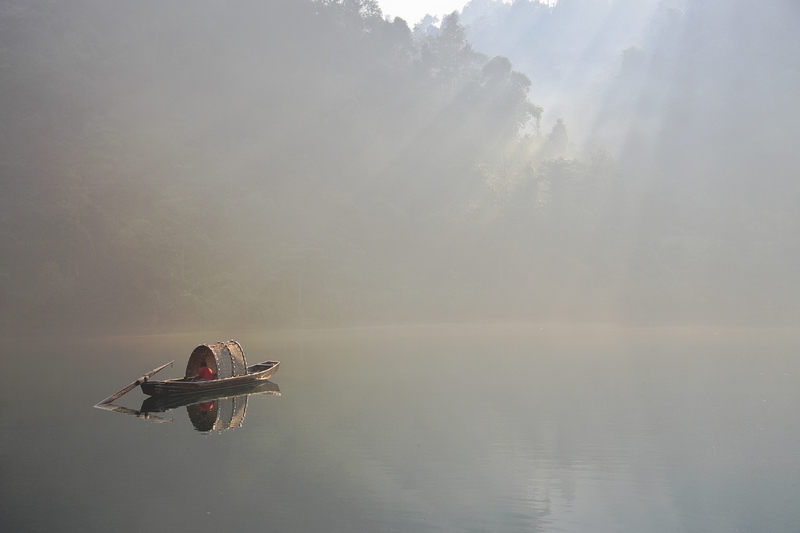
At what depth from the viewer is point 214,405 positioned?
518 inches

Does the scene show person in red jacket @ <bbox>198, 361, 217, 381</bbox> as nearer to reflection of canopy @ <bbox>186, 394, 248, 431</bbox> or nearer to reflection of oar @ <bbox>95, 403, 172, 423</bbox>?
reflection of canopy @ <bbox>186, 394, 248, 431</bbox>

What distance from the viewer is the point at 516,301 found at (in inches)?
1601

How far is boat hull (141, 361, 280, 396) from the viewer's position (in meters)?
12.8

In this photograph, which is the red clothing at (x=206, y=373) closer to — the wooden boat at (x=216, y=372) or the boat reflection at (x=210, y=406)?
the wooden boat at (x=216, y=372)

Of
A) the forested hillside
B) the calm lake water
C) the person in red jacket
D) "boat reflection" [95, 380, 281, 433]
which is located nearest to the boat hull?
"boat reflection" [95, 380, 281, 433]

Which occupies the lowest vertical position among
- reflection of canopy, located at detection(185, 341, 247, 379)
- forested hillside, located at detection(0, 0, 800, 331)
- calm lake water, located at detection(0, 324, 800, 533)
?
calm lake water, located at detection(0, 324, 800, 533)

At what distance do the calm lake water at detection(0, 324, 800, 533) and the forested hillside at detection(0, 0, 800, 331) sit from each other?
58.6 feet

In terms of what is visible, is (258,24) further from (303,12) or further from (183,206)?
(183,206)

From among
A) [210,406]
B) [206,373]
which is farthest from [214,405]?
[206,373]

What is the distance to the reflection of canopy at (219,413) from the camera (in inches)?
431

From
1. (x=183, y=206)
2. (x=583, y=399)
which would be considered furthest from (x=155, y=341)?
(x=583, y=399)

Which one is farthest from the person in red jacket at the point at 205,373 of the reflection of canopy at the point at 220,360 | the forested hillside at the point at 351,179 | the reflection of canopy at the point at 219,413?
the forested hillside at the point at 351,179

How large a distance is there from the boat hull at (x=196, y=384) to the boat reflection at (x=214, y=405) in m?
0.18

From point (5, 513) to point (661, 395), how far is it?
11211 mm
